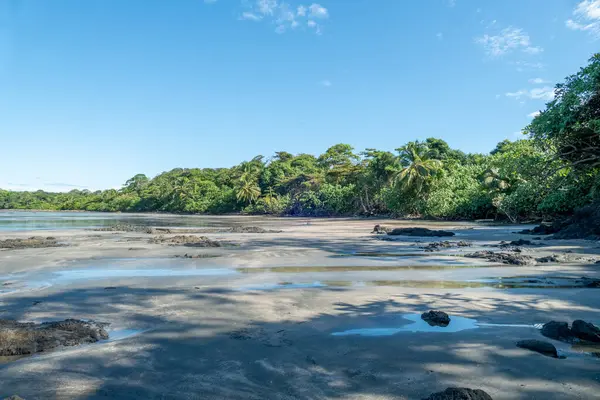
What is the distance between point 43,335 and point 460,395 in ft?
13.3

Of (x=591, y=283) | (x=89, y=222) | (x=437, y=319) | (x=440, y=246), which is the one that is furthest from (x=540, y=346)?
(x=89, y=222)

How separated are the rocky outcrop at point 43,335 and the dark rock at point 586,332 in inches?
194

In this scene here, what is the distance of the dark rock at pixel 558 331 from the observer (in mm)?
4199

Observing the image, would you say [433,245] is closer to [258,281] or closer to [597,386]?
[258,281]

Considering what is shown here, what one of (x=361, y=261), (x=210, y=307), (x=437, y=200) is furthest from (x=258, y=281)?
(x=437, y=200)

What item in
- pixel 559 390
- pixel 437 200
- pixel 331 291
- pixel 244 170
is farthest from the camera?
pixel 244 170

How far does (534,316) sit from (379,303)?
6.44 ft

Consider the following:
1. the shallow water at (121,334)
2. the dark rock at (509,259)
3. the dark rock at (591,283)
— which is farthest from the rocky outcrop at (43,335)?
the dark rock at (509,259)

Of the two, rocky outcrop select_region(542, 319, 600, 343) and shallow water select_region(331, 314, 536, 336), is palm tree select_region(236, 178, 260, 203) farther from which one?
rocky outcrop select_region(542, 319, 600, 343)

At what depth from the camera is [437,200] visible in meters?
40.7

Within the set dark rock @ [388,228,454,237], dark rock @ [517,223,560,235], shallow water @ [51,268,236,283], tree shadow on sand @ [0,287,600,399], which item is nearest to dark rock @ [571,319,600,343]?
tree shadow on sand @ [0,287,600,399]

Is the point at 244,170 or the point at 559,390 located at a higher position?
the point at 244,170

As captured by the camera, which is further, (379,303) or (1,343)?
(379,303)

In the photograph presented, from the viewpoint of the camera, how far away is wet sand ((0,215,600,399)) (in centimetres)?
327
